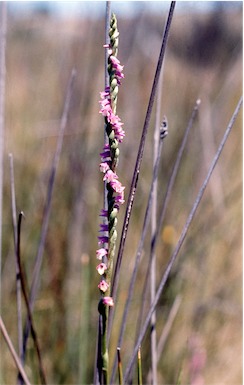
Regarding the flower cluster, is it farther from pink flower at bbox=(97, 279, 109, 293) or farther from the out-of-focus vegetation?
the out-of-focus vegetation

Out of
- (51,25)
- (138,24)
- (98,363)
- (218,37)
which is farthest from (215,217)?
(51,25)

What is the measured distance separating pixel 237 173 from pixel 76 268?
2.60 ft

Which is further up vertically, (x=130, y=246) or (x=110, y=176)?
(x=110, y=176)

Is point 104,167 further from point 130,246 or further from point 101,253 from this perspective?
point 130,246

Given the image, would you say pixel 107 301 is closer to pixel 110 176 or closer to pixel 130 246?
pixel 110 176

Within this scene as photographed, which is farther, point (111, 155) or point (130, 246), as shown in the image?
point (130, 246)

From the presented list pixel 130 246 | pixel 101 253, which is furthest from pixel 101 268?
pixel 130 246

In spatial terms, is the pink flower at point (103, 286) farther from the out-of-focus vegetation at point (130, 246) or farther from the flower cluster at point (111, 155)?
the out-of-focus vegetation at point (130, 246)

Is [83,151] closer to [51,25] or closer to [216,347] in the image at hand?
[216,347]

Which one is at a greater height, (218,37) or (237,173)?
(218,37)

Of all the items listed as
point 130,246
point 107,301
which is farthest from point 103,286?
point 130,246

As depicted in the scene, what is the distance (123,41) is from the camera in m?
1.22

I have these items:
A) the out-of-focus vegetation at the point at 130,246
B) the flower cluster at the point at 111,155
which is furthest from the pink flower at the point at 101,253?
the out-of-focus vegetation at the point at 130,246

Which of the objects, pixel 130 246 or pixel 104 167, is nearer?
pixel 104 167
